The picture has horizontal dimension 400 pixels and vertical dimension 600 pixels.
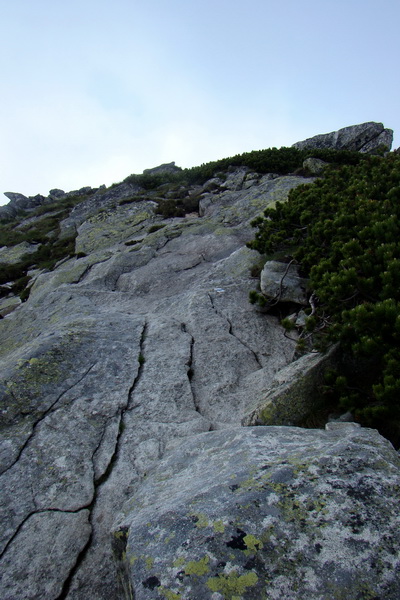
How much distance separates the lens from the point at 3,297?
62.0 ft

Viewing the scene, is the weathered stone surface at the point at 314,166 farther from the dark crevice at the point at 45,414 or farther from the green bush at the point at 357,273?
the dark crevice at the point at 45,414

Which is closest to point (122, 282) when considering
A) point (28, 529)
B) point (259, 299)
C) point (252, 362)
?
point (259, 299)

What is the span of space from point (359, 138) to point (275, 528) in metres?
37.7

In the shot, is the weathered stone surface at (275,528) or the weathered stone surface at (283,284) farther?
the weathered stone surface at (283,284)

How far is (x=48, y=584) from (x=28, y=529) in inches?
34.6

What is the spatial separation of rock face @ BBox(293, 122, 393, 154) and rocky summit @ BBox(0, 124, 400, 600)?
25.3 metres

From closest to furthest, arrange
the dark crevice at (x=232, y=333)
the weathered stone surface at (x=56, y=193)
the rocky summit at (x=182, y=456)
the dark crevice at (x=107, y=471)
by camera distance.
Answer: the rocky summit at (x=182, y=456)
the dark crevice at (x=107, y=471)
the dark crevice at (x=232, y=333)
the weathered stone surface at (x=56, y=193)

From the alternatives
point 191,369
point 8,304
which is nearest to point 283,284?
point 191,369

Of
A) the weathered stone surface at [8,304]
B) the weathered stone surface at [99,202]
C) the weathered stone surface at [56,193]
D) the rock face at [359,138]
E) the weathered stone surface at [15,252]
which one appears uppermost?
the weathered stone surface at [56,193]

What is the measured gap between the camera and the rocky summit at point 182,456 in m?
3.13

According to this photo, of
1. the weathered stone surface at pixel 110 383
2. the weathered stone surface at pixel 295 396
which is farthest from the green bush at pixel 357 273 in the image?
the weathered stone surface at pixel 110 383

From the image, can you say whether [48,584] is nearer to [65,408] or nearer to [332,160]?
[65,408]

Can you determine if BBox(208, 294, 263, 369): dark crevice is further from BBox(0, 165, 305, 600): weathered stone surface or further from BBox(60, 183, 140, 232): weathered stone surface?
BBox(60, 183, 140, 232): weathered stone surface

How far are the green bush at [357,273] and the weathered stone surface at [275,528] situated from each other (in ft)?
5.10
